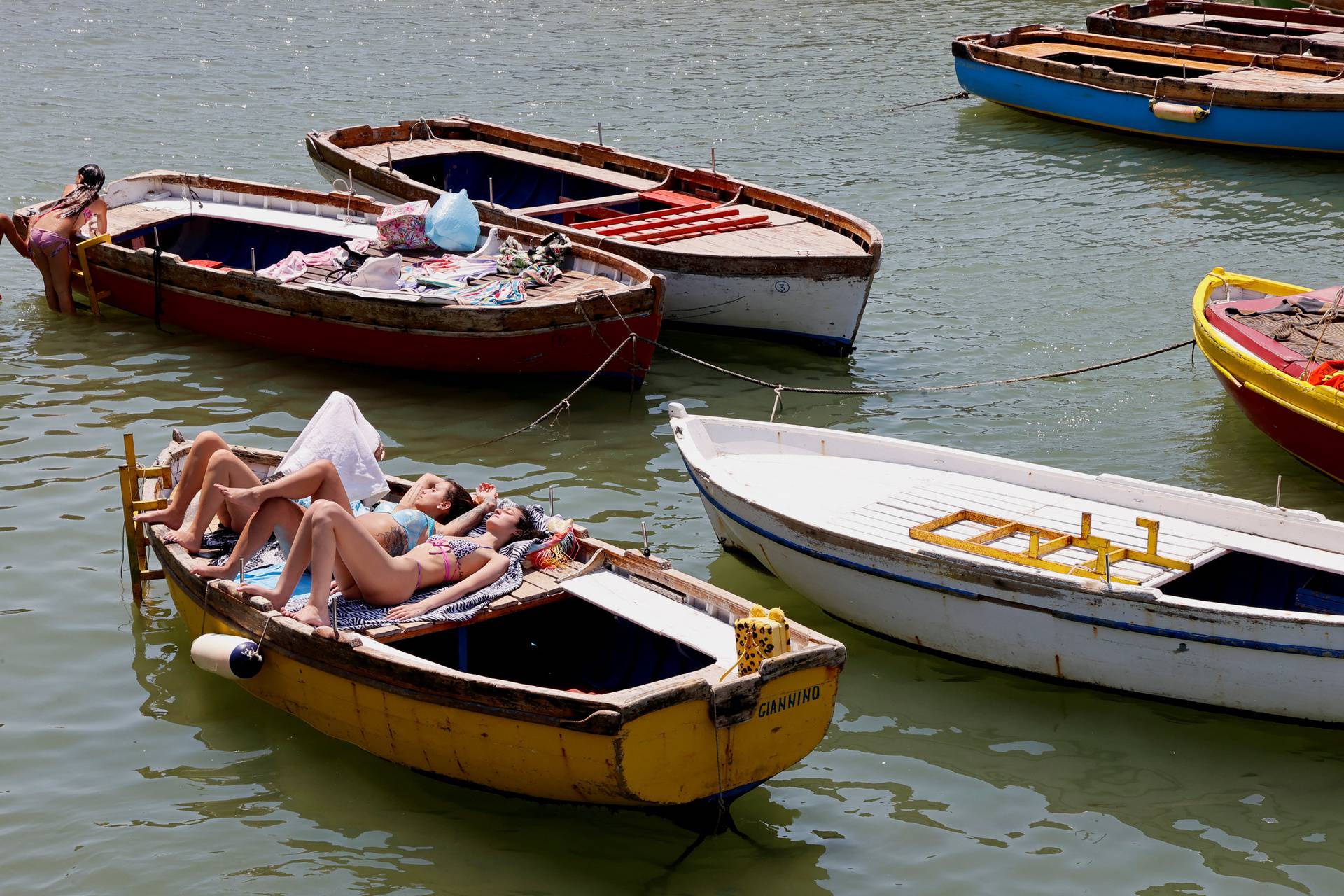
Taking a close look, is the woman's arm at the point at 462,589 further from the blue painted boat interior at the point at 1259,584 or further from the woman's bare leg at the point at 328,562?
the blue painted boat interior at the point at 1259,584

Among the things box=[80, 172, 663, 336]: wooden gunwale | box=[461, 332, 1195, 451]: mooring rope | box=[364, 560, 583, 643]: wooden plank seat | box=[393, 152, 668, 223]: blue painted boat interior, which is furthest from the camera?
box=[393, 152, 668, 223]: blue painted boat interior

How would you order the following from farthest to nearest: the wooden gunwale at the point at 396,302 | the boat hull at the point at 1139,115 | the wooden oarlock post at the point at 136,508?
the boat hull at the point at 1139,115
the wooden gunwale at the point at 396,302
the wooden oarlock post at the point at 136,508

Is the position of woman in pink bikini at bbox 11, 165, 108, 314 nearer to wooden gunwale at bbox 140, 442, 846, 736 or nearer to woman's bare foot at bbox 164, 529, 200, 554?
woman's bare foot at bbox 164, 529, 200, 554

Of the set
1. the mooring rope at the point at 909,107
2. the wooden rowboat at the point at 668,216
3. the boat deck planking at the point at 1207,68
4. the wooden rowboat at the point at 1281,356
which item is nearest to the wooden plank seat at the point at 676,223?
the wooden rowboat at the point at 668,216

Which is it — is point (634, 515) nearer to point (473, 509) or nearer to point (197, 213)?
point (473, 509)

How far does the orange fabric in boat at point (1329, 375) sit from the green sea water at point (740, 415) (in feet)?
3.18

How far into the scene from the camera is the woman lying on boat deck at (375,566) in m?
7.76

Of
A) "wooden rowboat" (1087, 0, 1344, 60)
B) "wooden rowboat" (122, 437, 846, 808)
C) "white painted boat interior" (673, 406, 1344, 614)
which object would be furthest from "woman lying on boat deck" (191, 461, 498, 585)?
"wooden rowboat" (1087, 0, 1344, 60)

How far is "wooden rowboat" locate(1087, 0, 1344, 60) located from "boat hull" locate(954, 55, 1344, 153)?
10.3 feet

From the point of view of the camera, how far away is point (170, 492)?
933cm

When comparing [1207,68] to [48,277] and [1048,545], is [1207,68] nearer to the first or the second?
[1048,545]

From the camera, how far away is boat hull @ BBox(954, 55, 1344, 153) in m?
21.2

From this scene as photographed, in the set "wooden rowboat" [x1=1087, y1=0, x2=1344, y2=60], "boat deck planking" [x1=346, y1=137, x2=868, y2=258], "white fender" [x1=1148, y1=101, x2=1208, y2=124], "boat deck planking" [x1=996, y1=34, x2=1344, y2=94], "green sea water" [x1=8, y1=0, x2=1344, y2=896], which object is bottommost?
"green sea water" [x1=8, y1=0, x2=1344, y2=896]

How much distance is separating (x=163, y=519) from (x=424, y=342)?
4.54m
